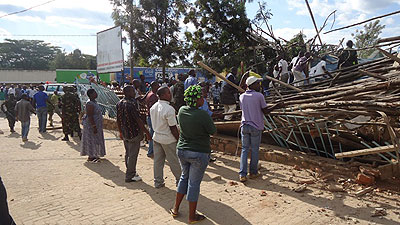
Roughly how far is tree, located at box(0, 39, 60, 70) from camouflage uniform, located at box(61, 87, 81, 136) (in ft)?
174

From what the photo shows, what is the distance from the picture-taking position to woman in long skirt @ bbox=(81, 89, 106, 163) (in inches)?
242

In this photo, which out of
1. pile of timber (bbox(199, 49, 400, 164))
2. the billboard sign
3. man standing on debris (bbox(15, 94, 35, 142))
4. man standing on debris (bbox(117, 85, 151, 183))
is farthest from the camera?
the billboard sign

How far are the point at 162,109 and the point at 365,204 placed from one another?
2.85m

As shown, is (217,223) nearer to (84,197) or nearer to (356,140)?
(84,197)

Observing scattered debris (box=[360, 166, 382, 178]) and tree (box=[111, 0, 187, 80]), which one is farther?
tree (box=[111, 0, 187, 80])

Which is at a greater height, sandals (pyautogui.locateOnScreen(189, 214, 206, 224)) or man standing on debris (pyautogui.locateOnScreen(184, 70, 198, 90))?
man standing on debris (pyautogui.locateOnScreen(184, 70, 198, 90))

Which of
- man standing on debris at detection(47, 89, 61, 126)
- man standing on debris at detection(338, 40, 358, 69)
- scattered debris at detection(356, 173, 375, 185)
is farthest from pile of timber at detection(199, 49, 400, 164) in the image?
man standing on debris at detection(47, 89, 61, 126)

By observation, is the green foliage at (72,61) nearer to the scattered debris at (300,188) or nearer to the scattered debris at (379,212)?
the scattered debris at (300,188)

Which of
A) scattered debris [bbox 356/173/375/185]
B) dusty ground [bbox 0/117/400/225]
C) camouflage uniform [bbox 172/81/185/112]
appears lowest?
dusty ground [bbox 0/117/400/225]

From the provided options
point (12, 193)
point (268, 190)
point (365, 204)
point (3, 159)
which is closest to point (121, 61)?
point (3, 159)

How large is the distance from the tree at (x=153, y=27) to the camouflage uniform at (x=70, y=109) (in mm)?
6240

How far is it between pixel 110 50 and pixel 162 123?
11764mm

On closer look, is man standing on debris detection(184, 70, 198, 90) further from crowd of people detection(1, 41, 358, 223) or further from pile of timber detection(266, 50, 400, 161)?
pile of timber detection(266, 50, 400, 161)

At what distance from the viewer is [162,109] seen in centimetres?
415
